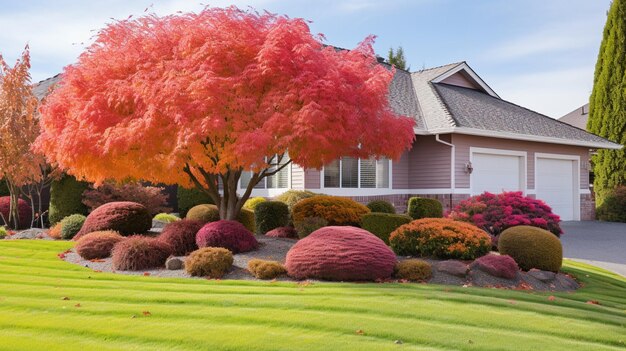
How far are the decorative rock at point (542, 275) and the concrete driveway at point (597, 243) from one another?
3.15m

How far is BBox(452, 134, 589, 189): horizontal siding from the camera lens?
1922 cm

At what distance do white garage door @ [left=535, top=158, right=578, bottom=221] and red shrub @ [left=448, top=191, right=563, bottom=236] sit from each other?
985cm

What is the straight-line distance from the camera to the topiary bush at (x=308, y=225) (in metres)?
12.1

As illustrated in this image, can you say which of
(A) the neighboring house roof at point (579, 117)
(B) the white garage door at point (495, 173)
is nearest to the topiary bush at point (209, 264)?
(B) the white garage door at point (495, 173)

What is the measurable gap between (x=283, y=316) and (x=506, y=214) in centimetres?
813

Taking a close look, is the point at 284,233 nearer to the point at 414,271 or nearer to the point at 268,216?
the point at 268,216

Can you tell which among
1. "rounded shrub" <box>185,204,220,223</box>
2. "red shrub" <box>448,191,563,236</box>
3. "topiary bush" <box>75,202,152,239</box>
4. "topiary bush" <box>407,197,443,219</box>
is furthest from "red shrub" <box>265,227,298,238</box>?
"topiary bush" <box>407,197,443,219</box>

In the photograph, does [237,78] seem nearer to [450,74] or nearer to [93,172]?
[93,172]

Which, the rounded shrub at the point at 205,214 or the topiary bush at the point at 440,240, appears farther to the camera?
the rounded shrub at the point at 205,214

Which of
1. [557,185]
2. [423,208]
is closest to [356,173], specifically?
[423,208]

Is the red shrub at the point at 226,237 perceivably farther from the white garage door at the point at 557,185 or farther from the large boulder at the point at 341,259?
the white garage door at the point at 557,185

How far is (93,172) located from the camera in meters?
10.2

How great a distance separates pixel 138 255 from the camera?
9.09 m

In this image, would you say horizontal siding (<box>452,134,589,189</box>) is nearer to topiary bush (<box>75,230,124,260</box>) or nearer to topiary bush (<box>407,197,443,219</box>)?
topiary bush (<box>407,197,443,219</box>)
